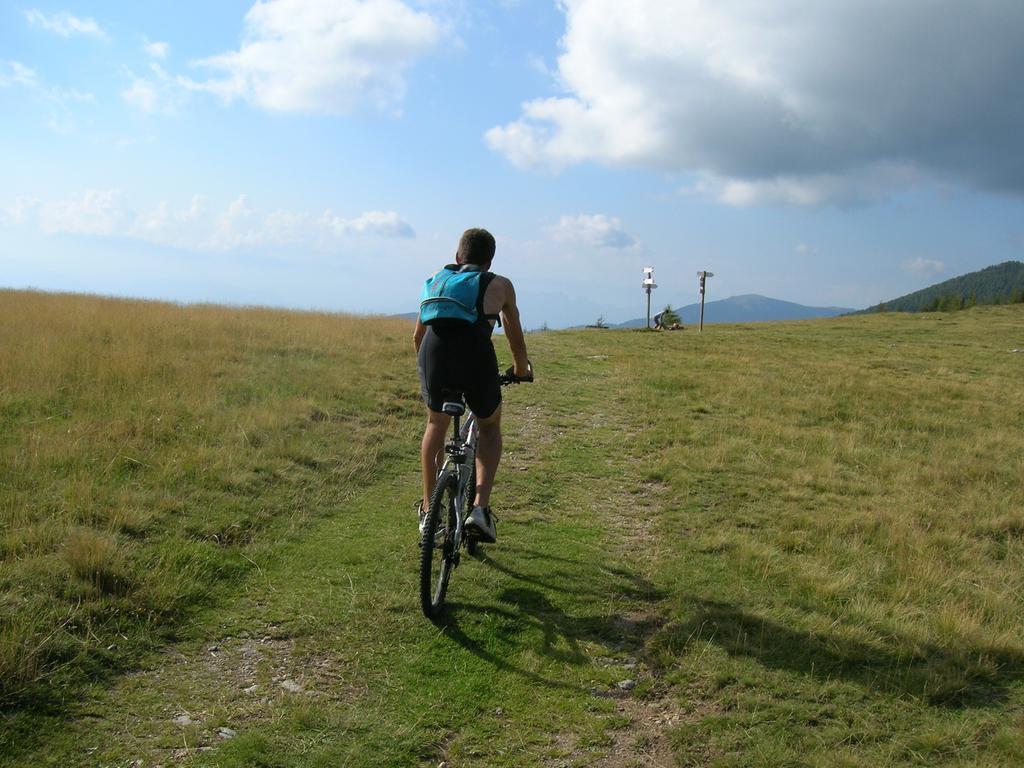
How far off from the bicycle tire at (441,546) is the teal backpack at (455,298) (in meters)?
0.93

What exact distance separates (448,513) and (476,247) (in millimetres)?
1671

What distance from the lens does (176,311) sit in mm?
16016

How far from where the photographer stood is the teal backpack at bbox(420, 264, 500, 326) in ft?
13.7

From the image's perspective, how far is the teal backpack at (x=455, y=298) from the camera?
4.18 meters

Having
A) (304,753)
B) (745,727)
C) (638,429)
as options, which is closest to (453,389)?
(304,753)

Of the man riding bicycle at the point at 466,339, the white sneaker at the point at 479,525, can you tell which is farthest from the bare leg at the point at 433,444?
the white sneaker at the point at 479,525

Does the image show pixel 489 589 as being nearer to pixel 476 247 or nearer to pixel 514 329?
pixel 514 329

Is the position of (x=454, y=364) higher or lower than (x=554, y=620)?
higher

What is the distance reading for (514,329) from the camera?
15.0ft

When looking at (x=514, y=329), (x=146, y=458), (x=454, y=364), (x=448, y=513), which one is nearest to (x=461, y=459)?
(x=448, y=513)

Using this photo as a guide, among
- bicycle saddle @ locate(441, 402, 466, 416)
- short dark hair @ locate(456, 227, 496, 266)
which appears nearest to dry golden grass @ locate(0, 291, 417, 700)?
bicycle saddle @ locate(441, 402, 466, 416)

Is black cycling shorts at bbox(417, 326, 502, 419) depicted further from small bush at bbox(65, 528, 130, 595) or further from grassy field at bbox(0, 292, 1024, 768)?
small bush at bbox(65, 528, 130, 595)

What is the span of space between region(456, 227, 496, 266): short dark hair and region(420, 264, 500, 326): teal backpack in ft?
0.52

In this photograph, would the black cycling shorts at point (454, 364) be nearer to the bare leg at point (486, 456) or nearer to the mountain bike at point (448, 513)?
the mountain bike at point (448, 513)
